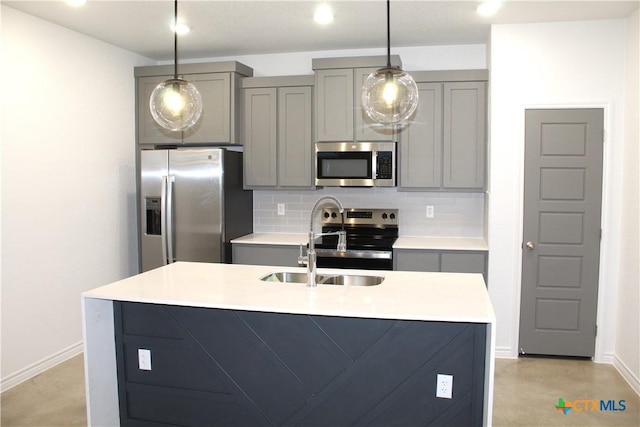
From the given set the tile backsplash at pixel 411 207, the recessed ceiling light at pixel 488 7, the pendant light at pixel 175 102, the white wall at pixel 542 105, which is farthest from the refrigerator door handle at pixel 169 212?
the recessed ceiling light at pixel 488 7

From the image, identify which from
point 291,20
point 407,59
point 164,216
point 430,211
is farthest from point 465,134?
point 164,216

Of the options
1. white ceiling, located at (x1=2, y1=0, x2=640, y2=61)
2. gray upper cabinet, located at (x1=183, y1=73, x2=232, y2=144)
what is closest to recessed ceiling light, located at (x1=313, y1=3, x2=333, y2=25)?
white ceiling, located at (x1=2, y1=0, x2=640, y2=61)

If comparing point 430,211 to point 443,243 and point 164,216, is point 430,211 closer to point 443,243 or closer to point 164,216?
point 443,243

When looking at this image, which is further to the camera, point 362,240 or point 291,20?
point 362,240

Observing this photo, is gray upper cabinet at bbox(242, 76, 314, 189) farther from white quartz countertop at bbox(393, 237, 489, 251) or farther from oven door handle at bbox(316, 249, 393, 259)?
white quartz countertop at bbox(393, 237, 489, 251)

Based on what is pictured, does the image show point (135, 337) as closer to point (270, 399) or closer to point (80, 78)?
point (270, 399)

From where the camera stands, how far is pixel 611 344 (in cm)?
421

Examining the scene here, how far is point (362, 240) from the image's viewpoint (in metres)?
4.66

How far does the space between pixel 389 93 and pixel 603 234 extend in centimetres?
250

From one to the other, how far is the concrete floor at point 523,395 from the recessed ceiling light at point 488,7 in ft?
8.95

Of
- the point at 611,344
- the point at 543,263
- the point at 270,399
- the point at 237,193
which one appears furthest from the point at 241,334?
the point at 611,344

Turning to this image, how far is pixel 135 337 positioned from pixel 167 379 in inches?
11.8

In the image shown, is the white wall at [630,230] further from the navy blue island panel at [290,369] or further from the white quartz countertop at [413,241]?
the navy blue island panel at [290,369]

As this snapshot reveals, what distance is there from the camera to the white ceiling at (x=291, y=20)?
3766mm
